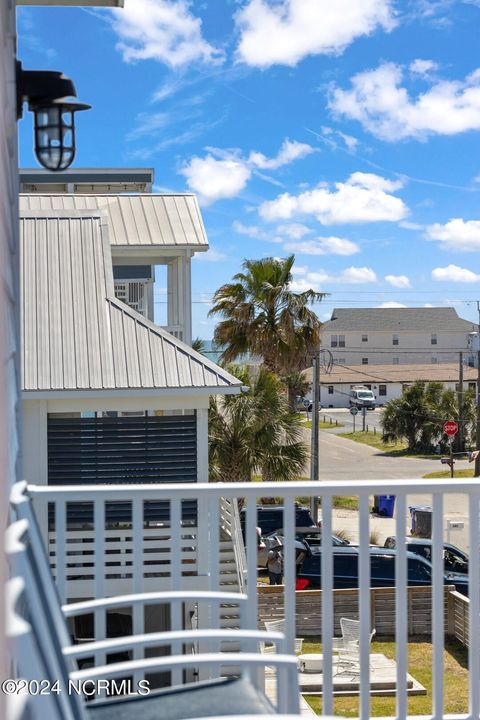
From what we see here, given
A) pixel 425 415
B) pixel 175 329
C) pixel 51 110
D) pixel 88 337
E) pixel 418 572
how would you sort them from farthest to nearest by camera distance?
pixel 425 415
pixel 418 572
pixel 175 329
pixel 88 337
pixel 51 110

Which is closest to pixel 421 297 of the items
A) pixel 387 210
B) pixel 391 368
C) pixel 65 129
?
pixel 391 368

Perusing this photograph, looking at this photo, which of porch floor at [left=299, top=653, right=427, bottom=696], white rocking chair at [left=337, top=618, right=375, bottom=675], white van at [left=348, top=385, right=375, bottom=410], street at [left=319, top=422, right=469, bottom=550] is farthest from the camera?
white van at [left=348, top=385, right=375, bottom=410]

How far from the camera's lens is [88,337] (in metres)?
9.49

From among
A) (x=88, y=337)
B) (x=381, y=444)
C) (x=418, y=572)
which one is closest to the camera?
(x=88, y=337)

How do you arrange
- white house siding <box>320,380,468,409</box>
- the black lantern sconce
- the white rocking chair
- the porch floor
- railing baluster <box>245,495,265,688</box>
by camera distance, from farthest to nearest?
white house siding <box>320,380,468,409</box>, the white rocking chair, the porch floor, the black lantern sconce, railing baluster <box>245,495,265,688</box>

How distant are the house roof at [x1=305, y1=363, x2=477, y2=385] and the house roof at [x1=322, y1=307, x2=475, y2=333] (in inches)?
301

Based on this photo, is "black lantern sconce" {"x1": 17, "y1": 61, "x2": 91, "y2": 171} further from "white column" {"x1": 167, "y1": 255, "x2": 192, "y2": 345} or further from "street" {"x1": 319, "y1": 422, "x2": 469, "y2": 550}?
"street" {"x1": 319, "y1": 422, "x2": 469, "y2": 550}

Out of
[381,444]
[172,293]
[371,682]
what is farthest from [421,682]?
[381,444]

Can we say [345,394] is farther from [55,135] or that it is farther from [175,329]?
[55,135]

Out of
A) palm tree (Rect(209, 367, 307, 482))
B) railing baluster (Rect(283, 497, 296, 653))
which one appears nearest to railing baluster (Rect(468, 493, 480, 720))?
railing baluster (Rect(283, 497, 296, 653))

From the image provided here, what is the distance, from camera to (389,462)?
38.0 meters

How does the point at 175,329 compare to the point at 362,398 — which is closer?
the point at 175,329

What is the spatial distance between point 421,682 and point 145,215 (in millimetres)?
8185

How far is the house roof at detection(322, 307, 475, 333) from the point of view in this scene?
76.2m
